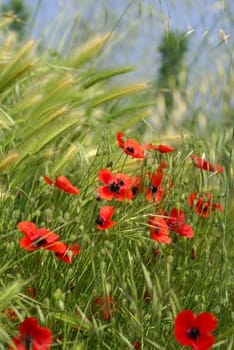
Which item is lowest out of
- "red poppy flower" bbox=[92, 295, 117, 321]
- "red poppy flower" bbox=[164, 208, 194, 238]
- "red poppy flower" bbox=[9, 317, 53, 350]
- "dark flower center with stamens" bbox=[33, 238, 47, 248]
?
"red poppy flower" bbox=[92, 295, 117, 321]

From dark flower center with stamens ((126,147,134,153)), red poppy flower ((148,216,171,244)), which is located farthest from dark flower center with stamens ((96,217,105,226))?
dark flower center with stamens ((126,147,134,153))

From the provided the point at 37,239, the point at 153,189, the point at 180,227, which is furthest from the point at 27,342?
the point at 153,189

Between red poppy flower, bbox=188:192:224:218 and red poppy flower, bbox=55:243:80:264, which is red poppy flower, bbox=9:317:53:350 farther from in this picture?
red poppy flower, bbox=188:192:224:218

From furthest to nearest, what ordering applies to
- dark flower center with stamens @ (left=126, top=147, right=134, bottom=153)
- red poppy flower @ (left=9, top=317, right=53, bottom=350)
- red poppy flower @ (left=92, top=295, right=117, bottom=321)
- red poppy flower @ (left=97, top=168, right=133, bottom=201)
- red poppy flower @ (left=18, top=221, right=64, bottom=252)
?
1. dark flower center with stamens @ (left=126, top=147, right=134, bottom=153)
2. red poppy flower @ (left=97, top=168, right=133, bottom=201)
3. red poppy flower @ (left=92, top=295, right=117, bottom=321)
4. red poppy flower @ (left=18, top=221, right=64, bottom=252)
5. red poppy flower @ (left=9, top=317, right=53, bottom=350)

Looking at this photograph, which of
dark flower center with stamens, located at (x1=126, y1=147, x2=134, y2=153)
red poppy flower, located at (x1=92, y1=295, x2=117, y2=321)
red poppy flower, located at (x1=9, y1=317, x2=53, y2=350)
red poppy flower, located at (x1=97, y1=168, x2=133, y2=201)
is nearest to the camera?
red poppy flower, located at (x1=9, y1=317, x2=53, y2=350)

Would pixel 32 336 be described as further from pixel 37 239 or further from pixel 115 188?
pixel 115 188

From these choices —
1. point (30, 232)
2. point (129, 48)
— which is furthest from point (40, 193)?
point (129, 48)
